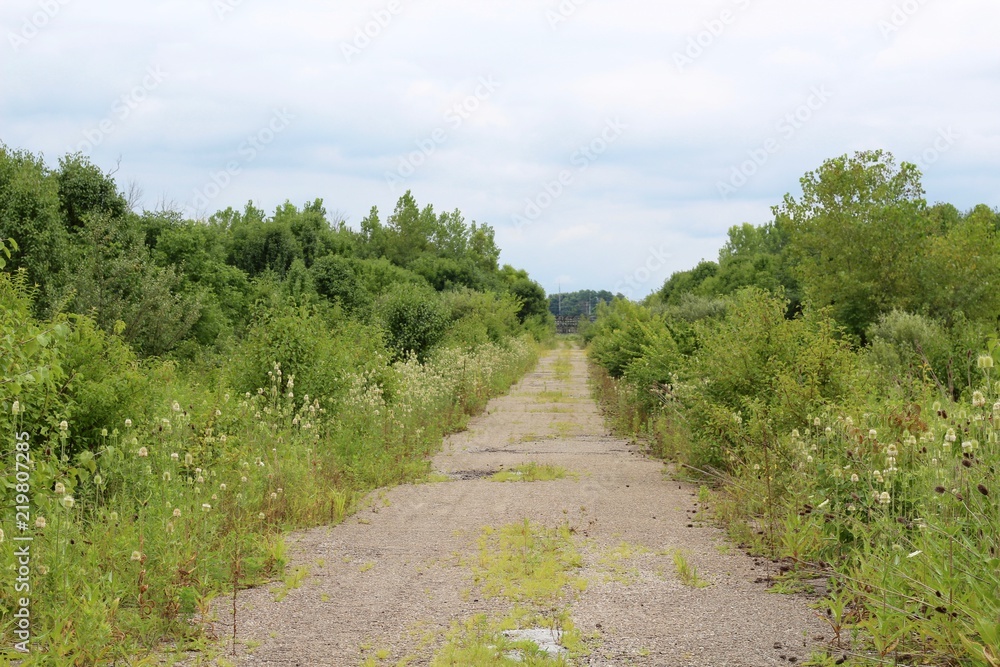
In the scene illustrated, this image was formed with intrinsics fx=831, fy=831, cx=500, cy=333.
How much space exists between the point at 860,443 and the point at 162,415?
5695 mm

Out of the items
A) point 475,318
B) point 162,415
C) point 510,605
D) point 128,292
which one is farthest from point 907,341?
point 475,318

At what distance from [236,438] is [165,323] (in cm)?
1198

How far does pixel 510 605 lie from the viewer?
543 centimetres

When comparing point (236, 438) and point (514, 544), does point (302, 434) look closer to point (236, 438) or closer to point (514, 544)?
point (236, 438)

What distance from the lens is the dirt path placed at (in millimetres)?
4609

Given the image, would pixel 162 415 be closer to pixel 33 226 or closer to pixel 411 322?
pixel 33 226

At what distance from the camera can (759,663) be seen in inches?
169

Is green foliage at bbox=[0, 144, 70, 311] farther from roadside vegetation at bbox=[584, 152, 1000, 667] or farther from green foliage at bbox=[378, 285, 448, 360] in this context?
roadside vegetation at bbox=[584, 152, 1000, 667]

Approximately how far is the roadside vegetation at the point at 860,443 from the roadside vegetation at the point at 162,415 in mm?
3604

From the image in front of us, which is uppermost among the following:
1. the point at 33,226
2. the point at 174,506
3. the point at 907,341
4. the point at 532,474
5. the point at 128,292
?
the point at 33,226

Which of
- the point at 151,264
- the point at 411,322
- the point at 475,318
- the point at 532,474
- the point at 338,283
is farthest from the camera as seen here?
the point at 475,318

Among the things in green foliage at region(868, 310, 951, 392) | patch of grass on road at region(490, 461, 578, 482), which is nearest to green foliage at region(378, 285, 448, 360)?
green foliage at region(868, 310, 951, 392)

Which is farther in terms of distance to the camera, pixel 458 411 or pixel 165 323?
pixel 165 323

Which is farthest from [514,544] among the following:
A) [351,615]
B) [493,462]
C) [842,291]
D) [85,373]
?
[842,291]
